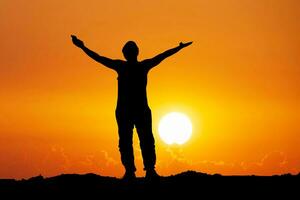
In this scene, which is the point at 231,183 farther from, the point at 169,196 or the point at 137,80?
the point at 137,80

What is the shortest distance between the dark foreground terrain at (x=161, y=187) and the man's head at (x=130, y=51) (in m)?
3.27

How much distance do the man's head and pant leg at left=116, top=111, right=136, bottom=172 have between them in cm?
150

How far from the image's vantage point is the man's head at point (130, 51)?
16.4m

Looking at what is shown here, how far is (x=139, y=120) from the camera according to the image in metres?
16.8

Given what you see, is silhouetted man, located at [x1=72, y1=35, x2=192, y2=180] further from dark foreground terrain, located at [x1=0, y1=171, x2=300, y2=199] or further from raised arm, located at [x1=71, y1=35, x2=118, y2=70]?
dark foreground terrain, located at [x1=0, y1=171, x2=300, y2=199]

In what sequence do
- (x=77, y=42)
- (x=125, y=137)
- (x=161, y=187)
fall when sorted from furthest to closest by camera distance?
1. (x=77, y=42)
2. (x=125, y=137)
3. (x=161, y=187)

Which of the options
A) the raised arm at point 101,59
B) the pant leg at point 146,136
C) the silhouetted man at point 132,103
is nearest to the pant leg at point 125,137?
the silhouetted man at point 132,103

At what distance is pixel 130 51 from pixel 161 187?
3.81 meters

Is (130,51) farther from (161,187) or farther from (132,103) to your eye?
(161,187)

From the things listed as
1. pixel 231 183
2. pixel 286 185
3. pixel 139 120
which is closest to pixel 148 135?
pixel 139 120

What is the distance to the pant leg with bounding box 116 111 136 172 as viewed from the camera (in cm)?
1669

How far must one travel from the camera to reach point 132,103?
16.6 metres

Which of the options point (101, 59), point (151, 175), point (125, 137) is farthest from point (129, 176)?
point (101, 59)

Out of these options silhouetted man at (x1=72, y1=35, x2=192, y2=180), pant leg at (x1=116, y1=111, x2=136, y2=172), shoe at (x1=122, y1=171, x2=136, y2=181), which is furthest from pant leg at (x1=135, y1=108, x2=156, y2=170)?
shoe at (x1=122, y1=171, x2=136, y2=181)
